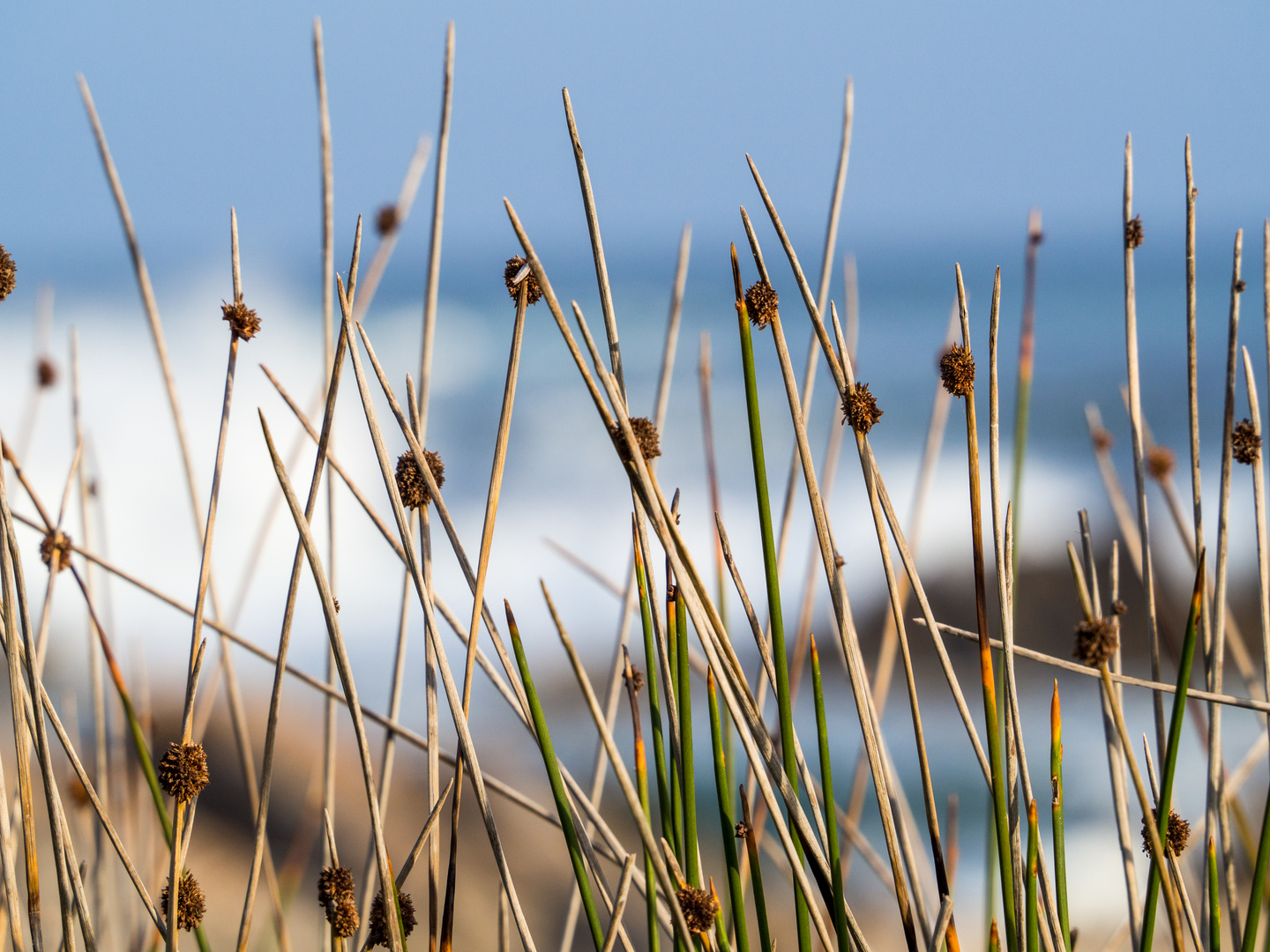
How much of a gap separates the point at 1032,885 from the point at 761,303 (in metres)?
0.35

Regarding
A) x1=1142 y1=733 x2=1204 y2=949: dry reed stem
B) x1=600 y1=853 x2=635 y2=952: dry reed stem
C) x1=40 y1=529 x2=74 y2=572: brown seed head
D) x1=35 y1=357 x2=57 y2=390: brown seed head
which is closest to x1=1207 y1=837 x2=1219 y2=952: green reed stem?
x1=1142 y1=733 x2=1204 y2=949: dry reed stem

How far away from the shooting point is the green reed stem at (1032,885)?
0.51 meters

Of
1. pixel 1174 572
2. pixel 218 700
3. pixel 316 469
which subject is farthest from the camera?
pixel 1174 572

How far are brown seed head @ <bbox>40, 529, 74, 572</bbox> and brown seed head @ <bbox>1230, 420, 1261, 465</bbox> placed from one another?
770 millimetres

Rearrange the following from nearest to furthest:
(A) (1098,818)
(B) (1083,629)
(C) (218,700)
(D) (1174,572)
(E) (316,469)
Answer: (B) (1083,629), (E) (316,469), (C) (218,700), (A) (1098,818), (D) (1174,572)

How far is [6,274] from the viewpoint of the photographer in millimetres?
507

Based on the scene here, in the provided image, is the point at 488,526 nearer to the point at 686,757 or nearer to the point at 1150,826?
the point at 686,757

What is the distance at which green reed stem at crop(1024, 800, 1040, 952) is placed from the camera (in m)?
0.51

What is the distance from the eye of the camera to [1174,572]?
4.44m

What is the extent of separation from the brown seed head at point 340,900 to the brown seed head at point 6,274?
1.19 ft

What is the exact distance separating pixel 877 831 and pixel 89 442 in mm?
2993

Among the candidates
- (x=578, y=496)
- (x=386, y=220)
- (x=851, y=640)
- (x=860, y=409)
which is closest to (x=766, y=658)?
(x=851, y=640)

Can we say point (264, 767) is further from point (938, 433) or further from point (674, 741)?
point (938, 433)

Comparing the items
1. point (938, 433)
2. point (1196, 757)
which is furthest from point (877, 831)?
point (938, 433)
